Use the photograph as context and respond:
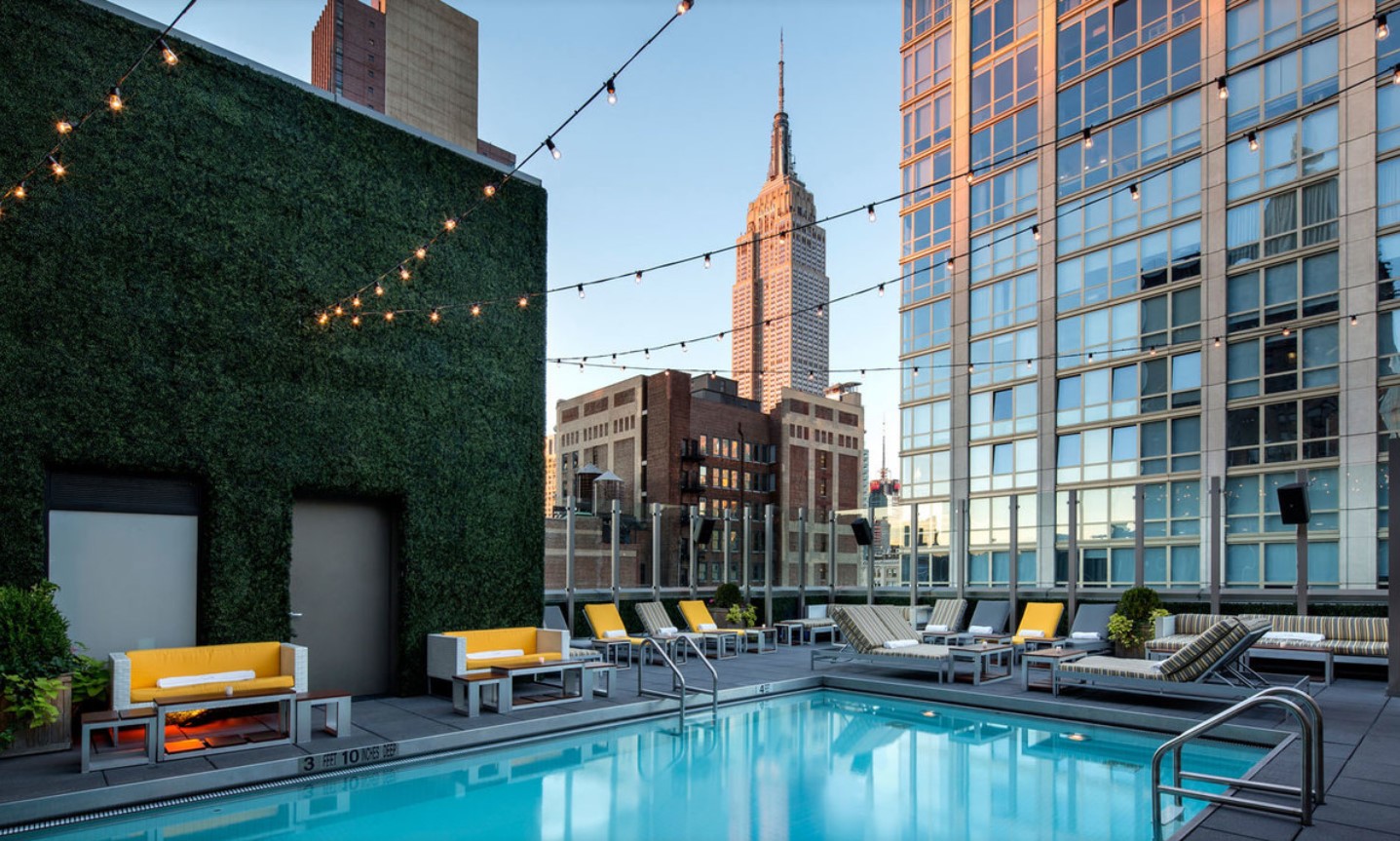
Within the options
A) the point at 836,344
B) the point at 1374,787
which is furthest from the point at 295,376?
the point at 836,344

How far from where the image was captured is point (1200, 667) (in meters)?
8.20

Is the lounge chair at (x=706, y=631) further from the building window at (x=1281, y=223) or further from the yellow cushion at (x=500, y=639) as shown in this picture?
the building window at (x=1281, y=223)

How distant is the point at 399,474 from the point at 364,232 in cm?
249

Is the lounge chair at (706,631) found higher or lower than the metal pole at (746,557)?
lower

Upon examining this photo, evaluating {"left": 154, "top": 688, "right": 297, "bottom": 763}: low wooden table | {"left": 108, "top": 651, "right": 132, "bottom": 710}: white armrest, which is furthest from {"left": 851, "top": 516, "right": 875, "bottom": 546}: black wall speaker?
{"left": 108, "top": 651, "right": 132, "bottom": 710}: white armrest

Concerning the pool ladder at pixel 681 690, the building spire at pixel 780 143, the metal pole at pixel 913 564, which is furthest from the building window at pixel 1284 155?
the building spire at pixel 780 143

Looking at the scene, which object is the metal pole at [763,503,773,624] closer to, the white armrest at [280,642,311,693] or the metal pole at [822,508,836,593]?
the metal pole at [822,508,836,593]

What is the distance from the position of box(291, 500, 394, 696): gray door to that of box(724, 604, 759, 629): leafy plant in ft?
21.0

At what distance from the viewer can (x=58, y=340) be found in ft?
23.8

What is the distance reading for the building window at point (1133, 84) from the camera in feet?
60.5

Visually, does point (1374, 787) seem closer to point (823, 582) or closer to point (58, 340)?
point (58, 340)

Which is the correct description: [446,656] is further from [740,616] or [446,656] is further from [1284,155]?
[1284,155]

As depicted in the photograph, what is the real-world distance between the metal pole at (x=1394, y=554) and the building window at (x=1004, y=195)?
45.4ft

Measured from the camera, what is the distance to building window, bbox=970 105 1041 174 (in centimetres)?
2123
